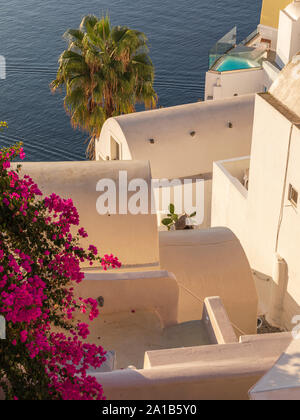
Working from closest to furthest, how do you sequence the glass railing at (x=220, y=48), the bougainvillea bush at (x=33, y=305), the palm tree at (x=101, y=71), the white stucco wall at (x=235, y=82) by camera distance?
the bougainvillea bush at (x=33, y=305)
the palm tree at (x=101, y=71)
the white stucco wall at (x=235, y=82)
the glass railing at (x=220, y=48)

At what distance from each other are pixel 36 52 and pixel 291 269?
4958 cm

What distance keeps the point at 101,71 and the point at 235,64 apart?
28.9 feet

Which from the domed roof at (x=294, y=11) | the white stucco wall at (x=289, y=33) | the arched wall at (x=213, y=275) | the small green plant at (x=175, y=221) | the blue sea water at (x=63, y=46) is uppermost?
the domed roof at (x=294, y=11)

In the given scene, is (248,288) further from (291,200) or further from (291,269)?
(291,200)

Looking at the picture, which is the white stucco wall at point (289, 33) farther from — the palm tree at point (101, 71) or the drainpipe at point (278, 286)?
the drainpipe at point (278, 286)

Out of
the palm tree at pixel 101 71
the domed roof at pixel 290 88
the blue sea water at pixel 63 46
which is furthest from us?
the blue sea water at pixel 63 46

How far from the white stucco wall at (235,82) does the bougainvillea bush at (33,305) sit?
2326cm

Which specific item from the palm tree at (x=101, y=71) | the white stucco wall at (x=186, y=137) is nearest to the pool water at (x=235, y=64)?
the white stucco wall at (x=186, y=137)

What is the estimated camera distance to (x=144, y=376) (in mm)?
8500

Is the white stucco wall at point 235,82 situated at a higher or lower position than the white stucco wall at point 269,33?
lower

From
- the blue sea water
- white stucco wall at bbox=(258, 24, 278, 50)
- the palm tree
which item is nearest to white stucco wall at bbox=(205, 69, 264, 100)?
the palm tree

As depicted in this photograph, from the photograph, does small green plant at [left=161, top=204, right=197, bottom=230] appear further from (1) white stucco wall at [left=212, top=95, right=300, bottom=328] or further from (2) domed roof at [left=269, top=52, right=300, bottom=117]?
(2) domed roof at [left=269, top=52, right=300, bottom=117]

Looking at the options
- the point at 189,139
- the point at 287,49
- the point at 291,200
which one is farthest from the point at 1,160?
the point at 287,49

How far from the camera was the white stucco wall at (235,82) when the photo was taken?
98.6 ft
